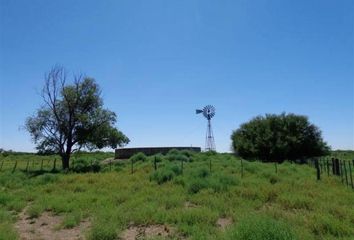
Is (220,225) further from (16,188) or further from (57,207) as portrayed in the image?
(16,188)

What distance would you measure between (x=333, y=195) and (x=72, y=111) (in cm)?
3073

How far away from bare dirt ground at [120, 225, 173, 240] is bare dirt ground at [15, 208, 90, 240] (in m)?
1.31

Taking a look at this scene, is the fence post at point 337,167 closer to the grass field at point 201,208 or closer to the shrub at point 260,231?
the grass field at point 201,208

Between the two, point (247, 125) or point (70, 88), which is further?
point (247, 125)

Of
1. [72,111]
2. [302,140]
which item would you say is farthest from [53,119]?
[302,140]

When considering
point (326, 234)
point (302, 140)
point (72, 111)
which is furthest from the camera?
point (302, 140)

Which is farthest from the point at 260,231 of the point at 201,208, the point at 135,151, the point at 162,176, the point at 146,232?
the point at 135,151

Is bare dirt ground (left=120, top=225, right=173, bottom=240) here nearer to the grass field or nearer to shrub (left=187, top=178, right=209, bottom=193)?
the grass field

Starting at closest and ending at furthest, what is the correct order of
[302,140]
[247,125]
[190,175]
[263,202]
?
1. [263,202]
2. [190,175]
3. [302,140]
4. [247,125]

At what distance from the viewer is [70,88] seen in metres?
40.7

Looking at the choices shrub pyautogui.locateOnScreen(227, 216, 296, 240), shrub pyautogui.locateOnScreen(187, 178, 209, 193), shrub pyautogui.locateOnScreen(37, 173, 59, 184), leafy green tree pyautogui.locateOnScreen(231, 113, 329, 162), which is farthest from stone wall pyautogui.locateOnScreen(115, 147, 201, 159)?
shrub pyautogui.locateOnScreen(227, 216, 296, 240)

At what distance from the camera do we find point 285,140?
4656 cm

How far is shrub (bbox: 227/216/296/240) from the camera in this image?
808 centimetres

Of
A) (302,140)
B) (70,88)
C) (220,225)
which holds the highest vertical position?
(70,88)
